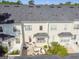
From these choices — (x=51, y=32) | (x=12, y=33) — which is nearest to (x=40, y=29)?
(x=51, y=32)

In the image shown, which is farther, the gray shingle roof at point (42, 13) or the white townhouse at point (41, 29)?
the gray shingle roof at point (42, 13)

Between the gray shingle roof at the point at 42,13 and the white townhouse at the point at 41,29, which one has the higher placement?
the gray shingle roof at the point at 42,13

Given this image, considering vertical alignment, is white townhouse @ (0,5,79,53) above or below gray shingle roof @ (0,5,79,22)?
below

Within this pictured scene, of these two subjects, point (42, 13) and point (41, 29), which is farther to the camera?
point (42, 13)

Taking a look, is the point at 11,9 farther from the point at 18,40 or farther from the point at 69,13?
the point at 69,13

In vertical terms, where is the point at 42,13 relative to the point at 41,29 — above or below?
above

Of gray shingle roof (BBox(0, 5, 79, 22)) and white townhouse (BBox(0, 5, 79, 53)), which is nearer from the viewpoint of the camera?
white townhouse (BBox(0, 5, 79, 53))
